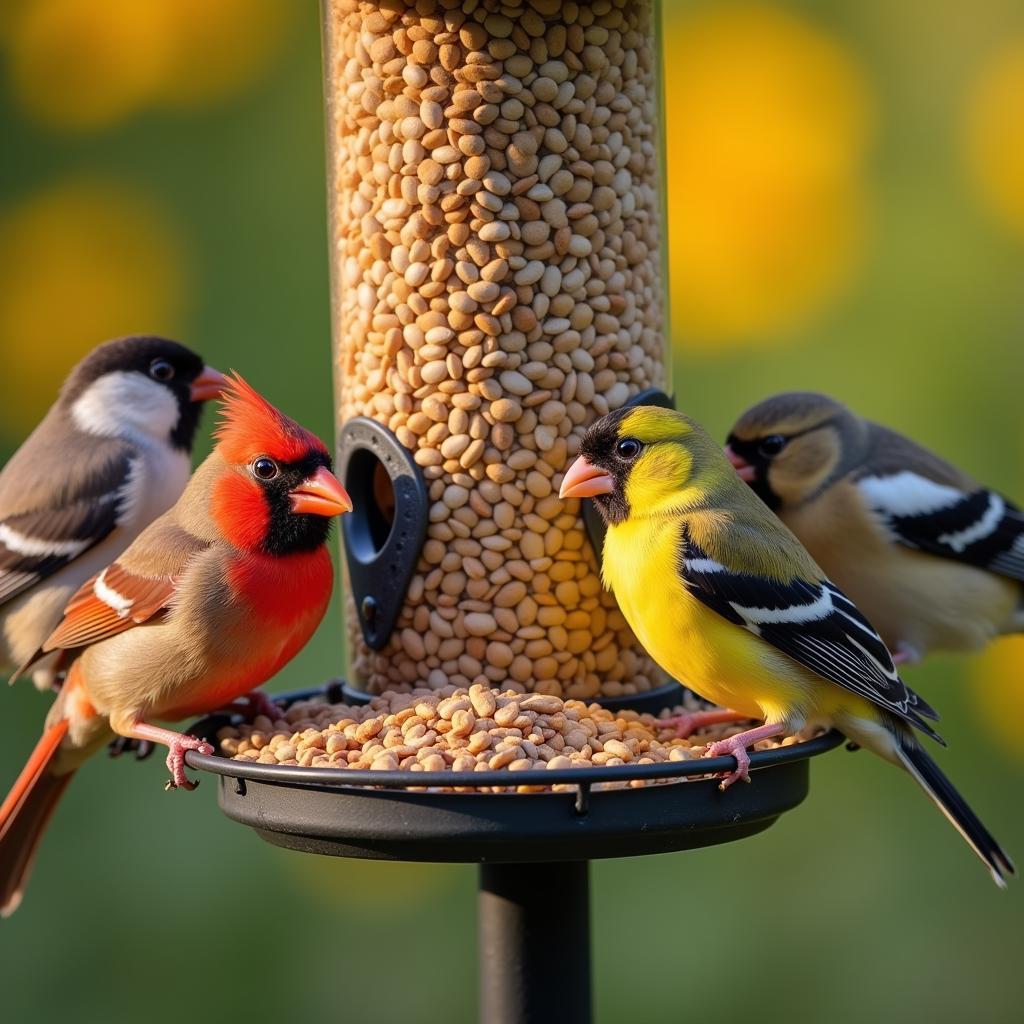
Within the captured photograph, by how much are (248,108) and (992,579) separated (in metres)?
3.26

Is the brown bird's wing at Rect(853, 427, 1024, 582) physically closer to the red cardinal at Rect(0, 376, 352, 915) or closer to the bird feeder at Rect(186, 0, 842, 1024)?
the bird feeder at Rect(186, 0, 842, 1024)

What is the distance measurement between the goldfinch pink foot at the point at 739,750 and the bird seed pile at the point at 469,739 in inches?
2.8

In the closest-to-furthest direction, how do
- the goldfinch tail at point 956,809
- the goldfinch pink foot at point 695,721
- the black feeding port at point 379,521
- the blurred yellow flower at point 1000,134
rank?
1. the goldfinch tail at point 956,809
2. the goldfinch pink foot at point 695,721
3. the black feeding port at point 379,521
4. the blurred yellow flower at point 1000,134

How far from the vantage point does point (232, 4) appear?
6.26 m

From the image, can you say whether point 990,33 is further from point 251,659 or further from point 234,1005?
point 234,1005

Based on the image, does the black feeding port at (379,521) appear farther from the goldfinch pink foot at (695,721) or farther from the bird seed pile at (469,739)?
the goldfinch pink foot at (695,721)

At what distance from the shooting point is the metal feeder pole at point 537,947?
371 cm

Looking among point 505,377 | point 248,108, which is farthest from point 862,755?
point 248,108

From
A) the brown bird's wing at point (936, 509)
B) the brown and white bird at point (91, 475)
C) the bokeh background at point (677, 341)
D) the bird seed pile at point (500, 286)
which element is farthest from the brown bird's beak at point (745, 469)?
the brown and white bird at point (91, 475)

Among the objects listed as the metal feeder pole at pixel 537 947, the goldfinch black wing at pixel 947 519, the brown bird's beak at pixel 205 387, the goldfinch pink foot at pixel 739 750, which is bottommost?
the metal feeder pole at pixel 537 947

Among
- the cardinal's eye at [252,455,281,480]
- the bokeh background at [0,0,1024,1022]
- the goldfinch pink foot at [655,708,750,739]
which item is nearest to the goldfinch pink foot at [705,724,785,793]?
the goldfinch pink foot at [655,708,750,739]

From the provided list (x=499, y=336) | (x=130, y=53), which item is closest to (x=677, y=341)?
(x=499, y=336)

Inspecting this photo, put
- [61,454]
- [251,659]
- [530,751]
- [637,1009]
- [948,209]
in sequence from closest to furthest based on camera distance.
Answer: [530,751]
[251,659]
[61,454]
[637,1009]
[948,209]

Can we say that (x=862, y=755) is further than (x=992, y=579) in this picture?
Yes
